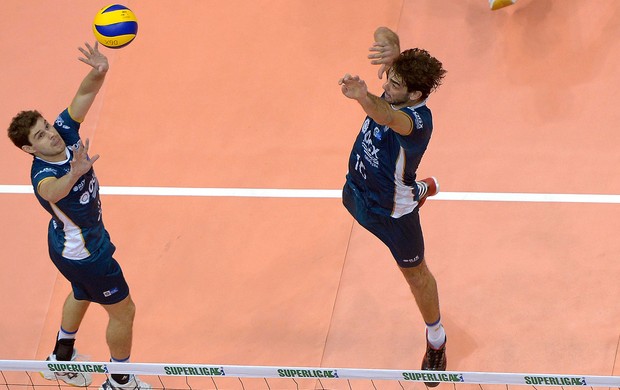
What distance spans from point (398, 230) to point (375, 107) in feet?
4.99

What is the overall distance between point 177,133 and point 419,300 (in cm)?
409

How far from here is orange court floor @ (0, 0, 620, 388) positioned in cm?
929

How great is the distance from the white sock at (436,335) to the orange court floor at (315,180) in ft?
1.19

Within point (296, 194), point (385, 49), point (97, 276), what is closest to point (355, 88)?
point (385, 49)

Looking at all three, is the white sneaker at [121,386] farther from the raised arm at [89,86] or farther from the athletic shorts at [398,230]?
the athletic shorts at [398,230]

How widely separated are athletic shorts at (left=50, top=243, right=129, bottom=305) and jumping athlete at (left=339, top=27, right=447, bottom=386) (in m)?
2.05

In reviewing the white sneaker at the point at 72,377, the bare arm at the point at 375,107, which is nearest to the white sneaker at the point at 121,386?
the white sneaker at the point at 72,377

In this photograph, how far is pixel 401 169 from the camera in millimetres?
7949

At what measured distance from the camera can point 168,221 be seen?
10547 mm

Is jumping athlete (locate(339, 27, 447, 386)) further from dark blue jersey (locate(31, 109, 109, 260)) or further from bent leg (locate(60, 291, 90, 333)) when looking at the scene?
bent leg (locate(60, 291, 90, 333))

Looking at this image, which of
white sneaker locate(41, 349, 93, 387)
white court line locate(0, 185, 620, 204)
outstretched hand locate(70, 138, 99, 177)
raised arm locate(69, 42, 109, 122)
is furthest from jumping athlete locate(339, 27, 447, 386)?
white sneaker locate(41, 349, 93, 387)

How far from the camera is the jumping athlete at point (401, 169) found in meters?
7.45

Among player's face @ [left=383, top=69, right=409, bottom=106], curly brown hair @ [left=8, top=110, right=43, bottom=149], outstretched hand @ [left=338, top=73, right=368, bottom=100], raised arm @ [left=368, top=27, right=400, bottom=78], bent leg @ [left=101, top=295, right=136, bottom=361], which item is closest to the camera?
outstretched hand @ [left=338, top=73, right=368, bottom=100]

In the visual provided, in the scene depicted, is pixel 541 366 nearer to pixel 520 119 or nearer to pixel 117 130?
pixel 520 119
